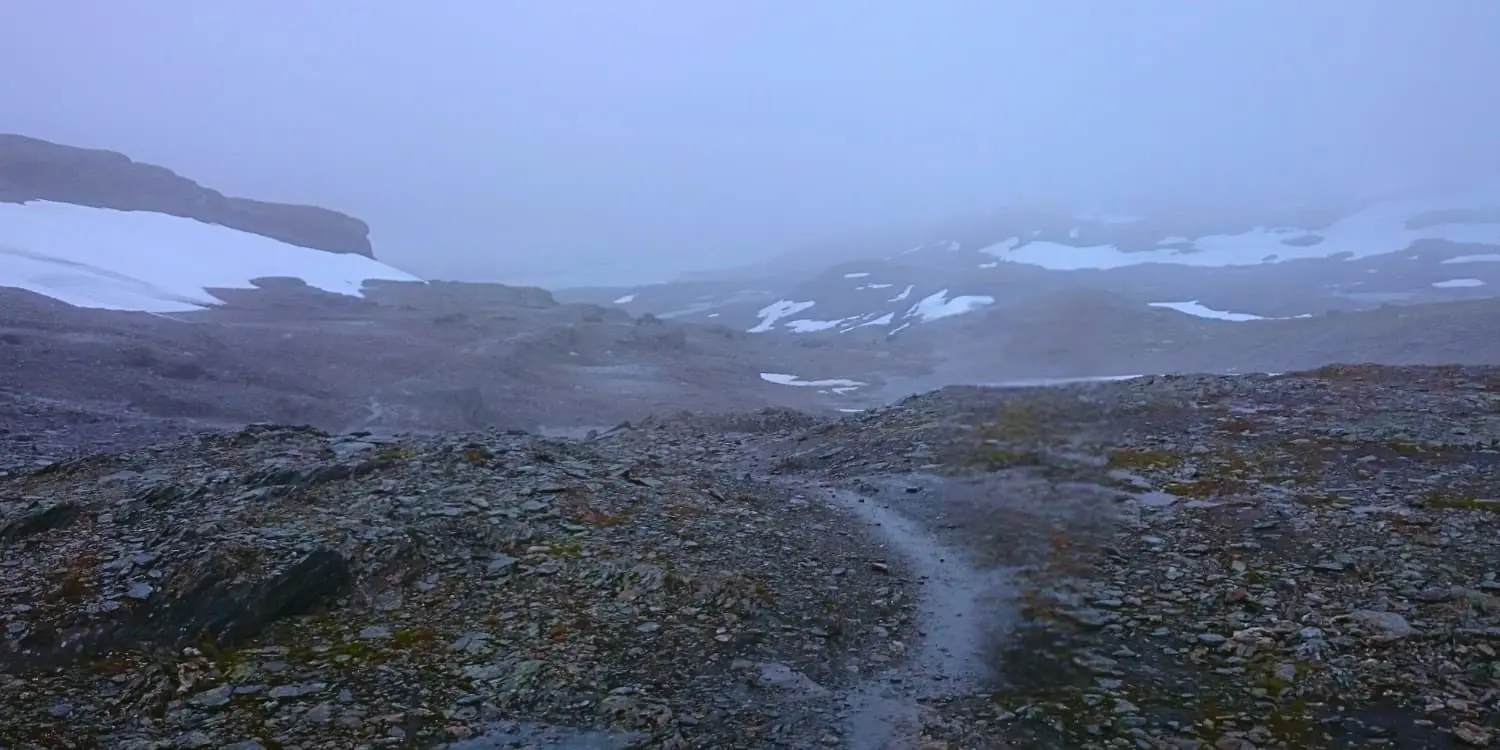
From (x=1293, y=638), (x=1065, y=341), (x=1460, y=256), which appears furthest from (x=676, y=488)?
(x=1460, y=256)

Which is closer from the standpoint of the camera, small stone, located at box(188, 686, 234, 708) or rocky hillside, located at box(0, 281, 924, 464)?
small stone, located at box(188, 686, 234, 708)

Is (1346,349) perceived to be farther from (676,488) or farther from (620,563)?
(620,563)

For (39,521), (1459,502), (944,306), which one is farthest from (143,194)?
(1459,502)

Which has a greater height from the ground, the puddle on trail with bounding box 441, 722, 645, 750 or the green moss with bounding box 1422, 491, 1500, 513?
the green moss with bounding box 1422, 491, 1500, 513

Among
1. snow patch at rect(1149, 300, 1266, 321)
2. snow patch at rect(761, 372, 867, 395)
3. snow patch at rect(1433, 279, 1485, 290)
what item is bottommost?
snow patch at rect(761, 372, 867, 395)

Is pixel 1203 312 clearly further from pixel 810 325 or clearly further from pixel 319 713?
pixel 319 713

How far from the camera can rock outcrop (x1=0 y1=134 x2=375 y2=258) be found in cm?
9856

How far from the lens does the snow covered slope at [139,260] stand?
64438mm

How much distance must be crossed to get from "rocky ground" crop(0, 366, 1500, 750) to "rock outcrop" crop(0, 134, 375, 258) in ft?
297

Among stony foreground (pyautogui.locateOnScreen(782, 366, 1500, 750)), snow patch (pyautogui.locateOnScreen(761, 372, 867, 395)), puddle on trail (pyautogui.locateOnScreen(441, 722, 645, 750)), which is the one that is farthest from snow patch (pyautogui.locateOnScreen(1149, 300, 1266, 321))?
puddle on trail (pyautogui.locateOnScreen(441, 722, 645, 750))

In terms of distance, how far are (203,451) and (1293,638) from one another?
22.3 m

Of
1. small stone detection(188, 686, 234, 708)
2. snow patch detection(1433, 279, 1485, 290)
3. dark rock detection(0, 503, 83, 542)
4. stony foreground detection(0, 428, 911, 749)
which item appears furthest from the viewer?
snow patch detection(1433, 279, 1485, 290)

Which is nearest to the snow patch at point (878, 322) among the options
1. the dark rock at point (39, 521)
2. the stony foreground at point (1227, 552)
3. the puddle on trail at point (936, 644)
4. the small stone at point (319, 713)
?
the stony foreground at point (1227, 552)

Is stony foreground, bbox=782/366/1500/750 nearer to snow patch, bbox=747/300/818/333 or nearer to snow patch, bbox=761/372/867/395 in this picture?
snow patch, bbox=761/372/867/395
